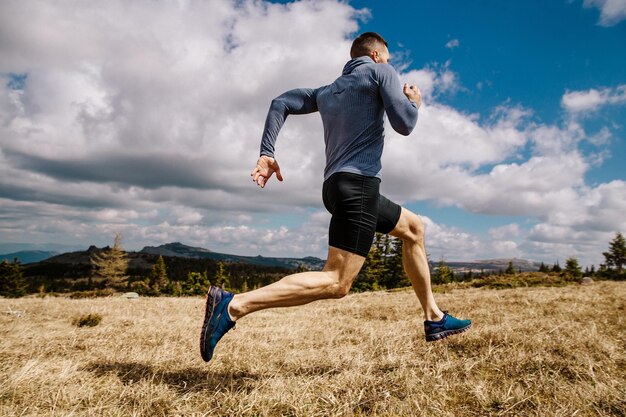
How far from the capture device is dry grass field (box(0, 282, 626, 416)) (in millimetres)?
2408

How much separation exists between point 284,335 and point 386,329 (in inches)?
62.9

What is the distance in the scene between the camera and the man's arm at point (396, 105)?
3.16 metres

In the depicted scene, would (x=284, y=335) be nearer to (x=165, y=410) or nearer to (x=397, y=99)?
(x=165, y=410)

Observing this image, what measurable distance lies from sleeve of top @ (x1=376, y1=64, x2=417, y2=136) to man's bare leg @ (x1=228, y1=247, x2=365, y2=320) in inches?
48.1

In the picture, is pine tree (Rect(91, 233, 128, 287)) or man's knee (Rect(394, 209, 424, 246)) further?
pine tree (Rect(91, 233, 128, 287))

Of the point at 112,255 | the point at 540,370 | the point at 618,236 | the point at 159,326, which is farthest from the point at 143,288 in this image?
the point at 618,236

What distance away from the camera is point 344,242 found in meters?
3.06

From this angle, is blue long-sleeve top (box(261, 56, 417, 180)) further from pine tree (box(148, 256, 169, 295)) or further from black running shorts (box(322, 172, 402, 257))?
pine tree (box(148, 256, 169, 295))

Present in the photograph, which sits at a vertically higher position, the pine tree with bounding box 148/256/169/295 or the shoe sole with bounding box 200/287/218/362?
the shoe sole with bounding box 200/287/218/362

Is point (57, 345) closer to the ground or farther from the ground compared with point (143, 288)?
farther from the ground

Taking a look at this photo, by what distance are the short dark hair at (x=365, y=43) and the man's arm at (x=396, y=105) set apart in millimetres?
482

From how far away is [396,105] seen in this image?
3150 mm

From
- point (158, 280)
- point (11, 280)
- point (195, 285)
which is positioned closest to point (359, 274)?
point (195, 285)

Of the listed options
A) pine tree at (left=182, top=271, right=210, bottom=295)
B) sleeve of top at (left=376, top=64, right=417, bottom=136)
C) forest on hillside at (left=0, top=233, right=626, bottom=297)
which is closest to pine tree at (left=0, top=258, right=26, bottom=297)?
forest on hillside at (left=0, top=233, right=626, bottom=297)
